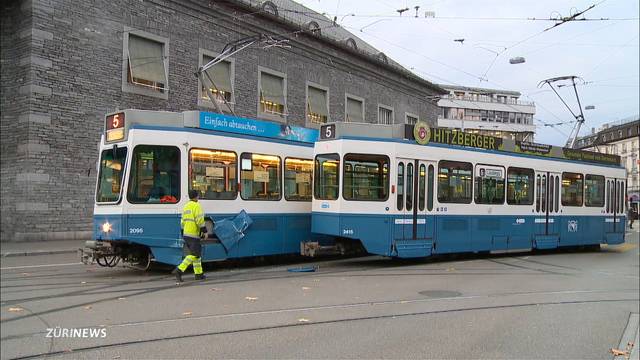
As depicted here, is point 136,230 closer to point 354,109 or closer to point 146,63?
point 146,63

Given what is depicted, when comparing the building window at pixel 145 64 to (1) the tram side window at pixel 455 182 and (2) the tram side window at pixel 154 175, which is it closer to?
(2) the tram side window at pixel 154 175

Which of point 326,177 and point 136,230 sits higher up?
point 326,177

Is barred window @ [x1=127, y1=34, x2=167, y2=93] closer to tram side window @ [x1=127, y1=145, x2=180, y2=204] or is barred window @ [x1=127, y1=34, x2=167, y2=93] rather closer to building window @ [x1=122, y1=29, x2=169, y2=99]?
building window @ [x1=122, y1=29, x2=169, y2=99]

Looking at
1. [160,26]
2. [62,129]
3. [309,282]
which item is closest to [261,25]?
[160,26]

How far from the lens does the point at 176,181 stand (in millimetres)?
11172

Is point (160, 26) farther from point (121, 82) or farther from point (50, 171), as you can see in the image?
point (50, 171)

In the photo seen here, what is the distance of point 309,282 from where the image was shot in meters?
10.6

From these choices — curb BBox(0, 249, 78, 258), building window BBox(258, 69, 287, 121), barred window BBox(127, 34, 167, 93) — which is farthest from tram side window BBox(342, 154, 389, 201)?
building window BBox(258, 69, 287, 121)

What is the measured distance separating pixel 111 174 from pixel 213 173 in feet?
6.74

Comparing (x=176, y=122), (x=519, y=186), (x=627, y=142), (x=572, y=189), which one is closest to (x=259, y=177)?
(x=176, y=122)

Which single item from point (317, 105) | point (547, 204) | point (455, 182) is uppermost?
point (317, 105)

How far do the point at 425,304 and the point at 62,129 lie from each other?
15.6 m

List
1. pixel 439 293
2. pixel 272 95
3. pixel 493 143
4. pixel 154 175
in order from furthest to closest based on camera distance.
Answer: pixel 272 95
pixel 493 143
pixel 154 175
pixel 439 293

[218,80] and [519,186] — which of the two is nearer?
[519,186]
